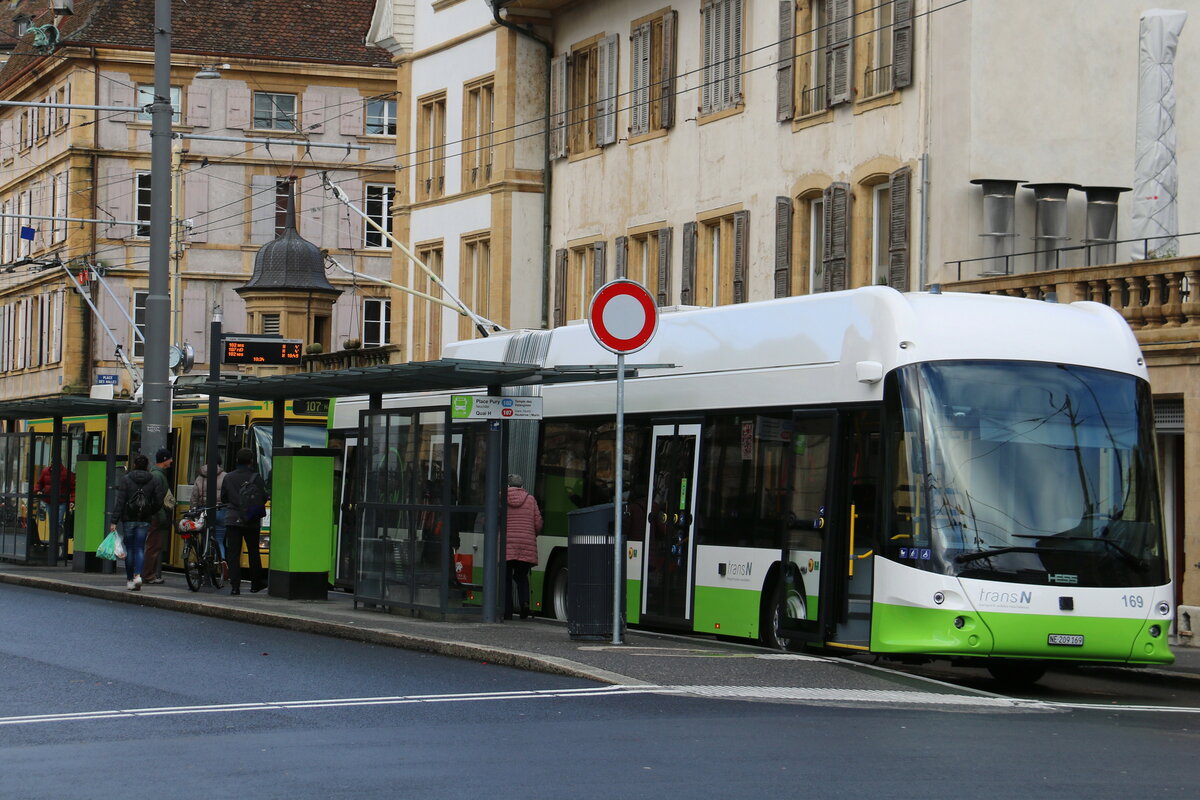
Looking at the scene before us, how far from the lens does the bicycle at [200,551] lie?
86.7 feet

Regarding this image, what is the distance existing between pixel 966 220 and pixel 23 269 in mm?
58488

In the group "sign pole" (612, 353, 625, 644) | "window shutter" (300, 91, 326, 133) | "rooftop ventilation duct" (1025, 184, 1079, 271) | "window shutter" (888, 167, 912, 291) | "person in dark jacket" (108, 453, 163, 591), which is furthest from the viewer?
"window shutter" (300, 91, 326, 133)

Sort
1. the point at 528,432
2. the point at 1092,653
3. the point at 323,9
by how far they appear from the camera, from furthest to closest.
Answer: the point at 323,9, the point at 528,432, the point at 1092,653

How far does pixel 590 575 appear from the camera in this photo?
1816 centimetres

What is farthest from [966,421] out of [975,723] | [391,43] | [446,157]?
[391,43]

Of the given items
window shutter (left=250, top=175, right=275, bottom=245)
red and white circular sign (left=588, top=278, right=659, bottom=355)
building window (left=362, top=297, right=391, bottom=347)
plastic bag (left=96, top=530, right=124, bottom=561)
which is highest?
window shutter (left=250, top=175, right=275, bottom=245)

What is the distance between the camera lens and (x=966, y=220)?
27281 mm

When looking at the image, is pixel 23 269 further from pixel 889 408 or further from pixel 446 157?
pixel 889 408

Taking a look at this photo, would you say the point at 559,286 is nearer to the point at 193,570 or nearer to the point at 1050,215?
the point at 1050,215

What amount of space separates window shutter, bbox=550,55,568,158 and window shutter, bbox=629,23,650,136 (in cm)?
273

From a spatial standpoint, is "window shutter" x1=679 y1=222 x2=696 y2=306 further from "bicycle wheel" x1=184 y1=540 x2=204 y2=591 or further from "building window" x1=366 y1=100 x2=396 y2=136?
"building window" x1=366 y1=100 x2=396 y2=136

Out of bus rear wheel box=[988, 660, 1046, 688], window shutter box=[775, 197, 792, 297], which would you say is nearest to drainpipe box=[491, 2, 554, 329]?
window shutter box=[775, 197, 792, 297]

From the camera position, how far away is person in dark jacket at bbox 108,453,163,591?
1043 inches

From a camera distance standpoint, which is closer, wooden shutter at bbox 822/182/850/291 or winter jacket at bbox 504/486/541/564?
winter jacket at bbox 504/486/541/564
